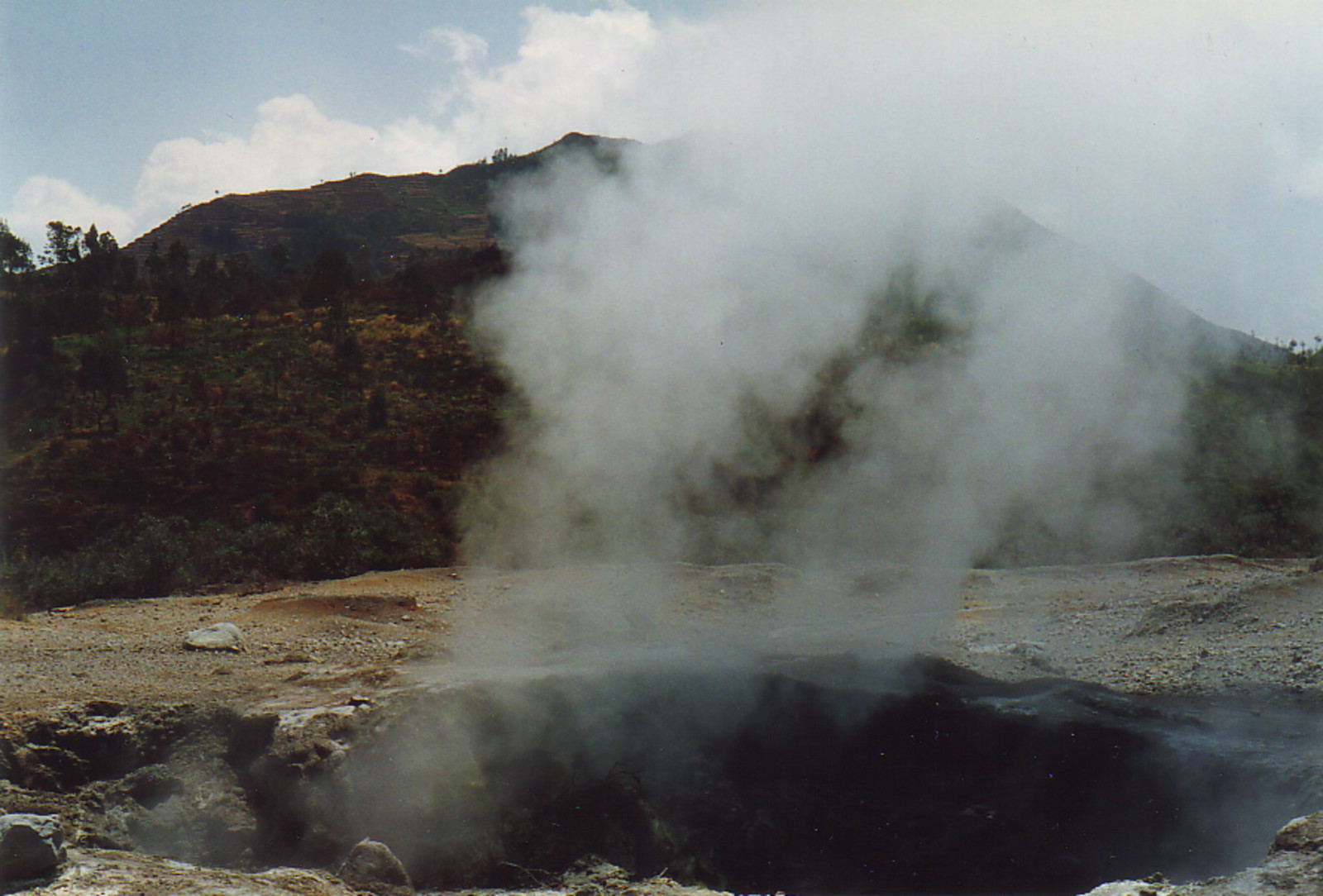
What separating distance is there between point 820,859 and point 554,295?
24.9 feet

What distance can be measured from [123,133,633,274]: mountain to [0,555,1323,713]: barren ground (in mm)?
39824

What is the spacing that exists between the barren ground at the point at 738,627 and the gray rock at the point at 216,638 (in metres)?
0.11

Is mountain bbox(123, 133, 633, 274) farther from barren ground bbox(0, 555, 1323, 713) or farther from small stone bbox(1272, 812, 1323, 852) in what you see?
small stone bbox(1272, 812, 1323, 852)

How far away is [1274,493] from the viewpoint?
53.1 ft

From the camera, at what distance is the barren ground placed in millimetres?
6609

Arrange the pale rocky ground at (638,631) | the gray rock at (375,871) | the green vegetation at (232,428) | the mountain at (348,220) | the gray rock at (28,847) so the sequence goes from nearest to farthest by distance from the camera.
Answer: the gray rock at (28,847) → the gray rock at (375,871) → the pale rocky ground at (638,631) → the green vegetation at (232,428) → the mountain at (348,220)

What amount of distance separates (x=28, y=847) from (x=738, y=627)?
6.57m

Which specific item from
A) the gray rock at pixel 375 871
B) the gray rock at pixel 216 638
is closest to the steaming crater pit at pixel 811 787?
the gray rock at pixel 375 871

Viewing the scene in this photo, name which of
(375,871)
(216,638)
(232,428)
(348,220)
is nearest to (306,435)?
(232,428)

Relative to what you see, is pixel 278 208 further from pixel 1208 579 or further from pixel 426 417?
pixel 1208 579

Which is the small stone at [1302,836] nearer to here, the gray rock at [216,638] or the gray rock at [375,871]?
the gray rock at [375,871]

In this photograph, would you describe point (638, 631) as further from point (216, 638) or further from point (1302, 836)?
point (1302, 836)

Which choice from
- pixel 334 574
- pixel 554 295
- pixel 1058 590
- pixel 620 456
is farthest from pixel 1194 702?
pixel 334 574

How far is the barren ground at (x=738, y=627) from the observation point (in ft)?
21.7
